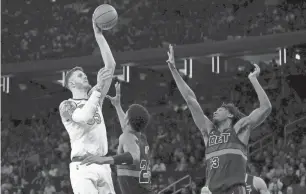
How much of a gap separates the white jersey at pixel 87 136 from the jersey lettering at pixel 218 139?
123 cm

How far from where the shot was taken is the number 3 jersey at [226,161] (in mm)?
8438

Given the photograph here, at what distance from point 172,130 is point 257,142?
3.54 meters

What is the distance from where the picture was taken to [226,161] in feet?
27.8

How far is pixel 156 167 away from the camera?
20.6 m

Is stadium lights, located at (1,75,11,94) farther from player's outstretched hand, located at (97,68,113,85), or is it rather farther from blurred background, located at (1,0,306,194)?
player's outstretched hand, located at (97,68,113,85)

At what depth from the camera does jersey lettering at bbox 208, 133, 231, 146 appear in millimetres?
8531

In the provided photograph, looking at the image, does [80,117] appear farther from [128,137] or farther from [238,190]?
[238,190]

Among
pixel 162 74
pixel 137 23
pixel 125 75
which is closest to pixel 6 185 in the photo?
pixel 125 75

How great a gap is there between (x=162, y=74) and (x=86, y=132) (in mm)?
18922

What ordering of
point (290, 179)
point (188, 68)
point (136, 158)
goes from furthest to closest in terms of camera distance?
point (188, 68)
point (290, 179)
point (136, 158)

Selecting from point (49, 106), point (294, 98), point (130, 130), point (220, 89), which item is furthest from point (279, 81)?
point (130, 130)

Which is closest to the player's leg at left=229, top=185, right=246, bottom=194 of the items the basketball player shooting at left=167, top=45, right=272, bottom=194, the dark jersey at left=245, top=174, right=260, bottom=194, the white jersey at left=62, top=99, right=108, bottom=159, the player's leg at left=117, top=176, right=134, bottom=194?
the basketball player shooting at left=167, top=45, right=272, bottom=194

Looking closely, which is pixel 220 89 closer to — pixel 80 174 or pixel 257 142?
pixel 257 142

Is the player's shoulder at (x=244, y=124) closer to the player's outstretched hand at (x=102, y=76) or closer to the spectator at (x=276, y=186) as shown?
the player's outstretched hand at (x=102, y=76)
